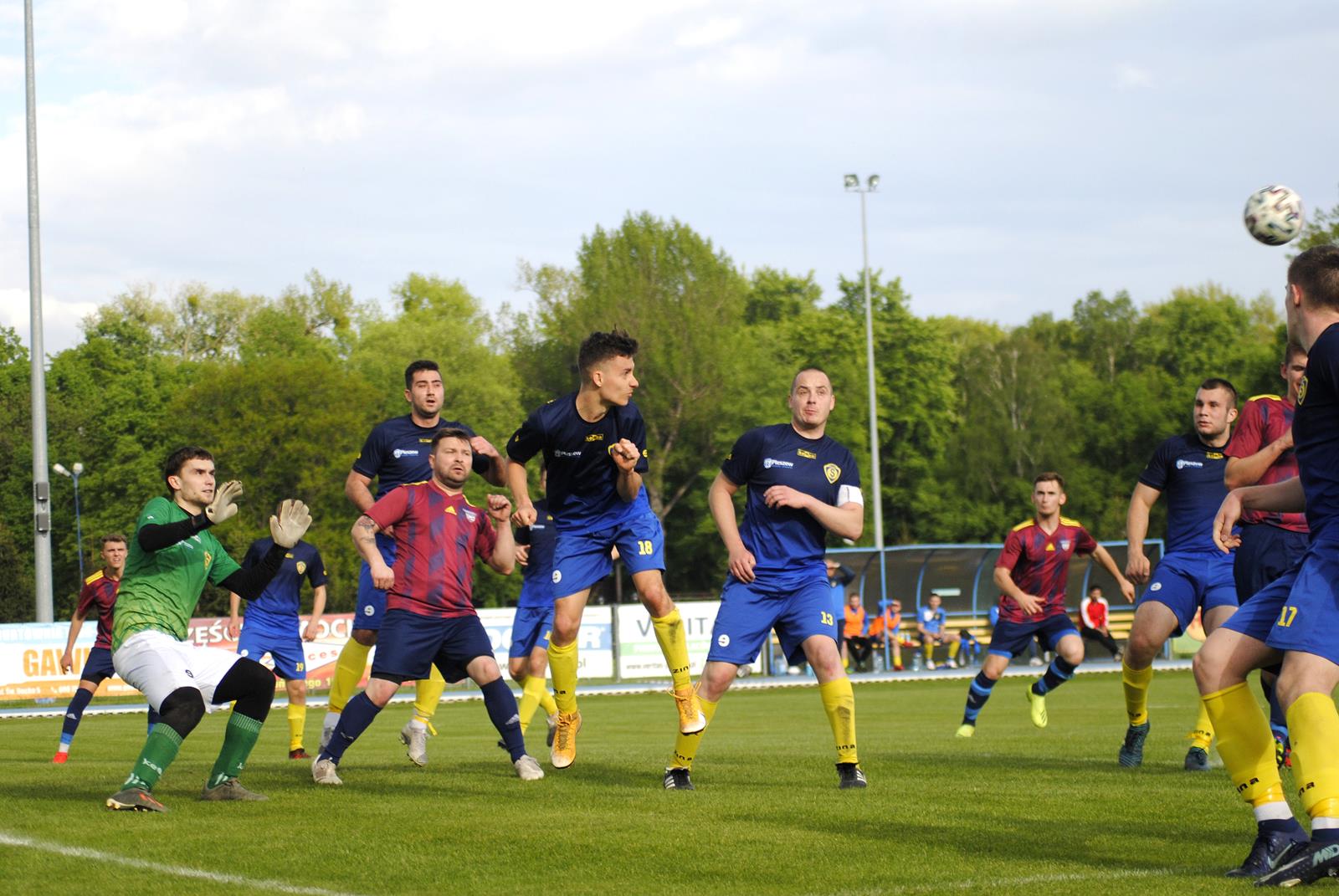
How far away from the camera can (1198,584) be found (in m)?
10.8

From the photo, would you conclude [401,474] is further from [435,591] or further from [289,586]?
[289,586]

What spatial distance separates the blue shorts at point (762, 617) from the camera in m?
9.44

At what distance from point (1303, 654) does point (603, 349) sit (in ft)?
16.7

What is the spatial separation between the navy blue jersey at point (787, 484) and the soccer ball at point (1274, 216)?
4.43 m

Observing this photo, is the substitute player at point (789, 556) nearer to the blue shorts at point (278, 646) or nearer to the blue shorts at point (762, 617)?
the blue shorts at point (762, 617)

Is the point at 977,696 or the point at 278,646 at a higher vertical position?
the point at 278,646

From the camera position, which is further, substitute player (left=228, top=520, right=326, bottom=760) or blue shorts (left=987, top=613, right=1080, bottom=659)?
substitute player (left=228, top=520, right=326, bottom=760)

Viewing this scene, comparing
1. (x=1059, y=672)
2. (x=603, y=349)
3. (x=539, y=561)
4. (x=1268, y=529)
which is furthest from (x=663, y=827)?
(x=1059, y=672)

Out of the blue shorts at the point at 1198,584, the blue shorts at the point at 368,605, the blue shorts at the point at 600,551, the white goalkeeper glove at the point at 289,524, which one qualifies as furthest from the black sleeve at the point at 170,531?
→ the blue shorts at the point at 1198,584

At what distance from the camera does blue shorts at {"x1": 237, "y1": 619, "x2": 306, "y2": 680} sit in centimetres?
1566

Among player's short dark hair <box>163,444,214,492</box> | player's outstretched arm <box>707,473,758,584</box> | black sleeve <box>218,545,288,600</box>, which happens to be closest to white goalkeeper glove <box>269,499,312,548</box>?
black sleeve <box>218,545,288,600</box>

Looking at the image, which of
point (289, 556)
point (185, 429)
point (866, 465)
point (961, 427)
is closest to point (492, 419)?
point (185, 429)

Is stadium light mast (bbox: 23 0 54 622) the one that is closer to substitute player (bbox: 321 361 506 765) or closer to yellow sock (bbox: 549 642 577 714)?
substitute player (bbox: 321 361 506 765)

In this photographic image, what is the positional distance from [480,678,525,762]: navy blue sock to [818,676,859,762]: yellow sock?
6.78 ft
